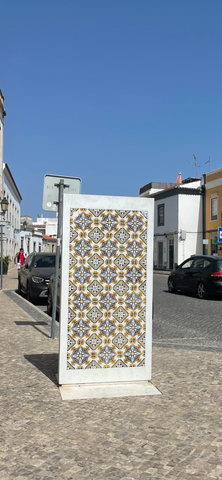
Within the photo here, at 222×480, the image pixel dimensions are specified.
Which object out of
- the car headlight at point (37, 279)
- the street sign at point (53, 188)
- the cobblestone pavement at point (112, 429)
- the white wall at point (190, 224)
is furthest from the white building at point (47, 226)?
the cobblestone pavement at point (112, 429)

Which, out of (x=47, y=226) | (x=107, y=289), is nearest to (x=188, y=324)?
(x=107, y=289)

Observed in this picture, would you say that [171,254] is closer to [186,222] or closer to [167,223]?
[167,223]

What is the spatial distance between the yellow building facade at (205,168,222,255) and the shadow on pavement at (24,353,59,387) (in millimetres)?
30804

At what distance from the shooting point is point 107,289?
477cm

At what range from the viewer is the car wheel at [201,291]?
15.1 m

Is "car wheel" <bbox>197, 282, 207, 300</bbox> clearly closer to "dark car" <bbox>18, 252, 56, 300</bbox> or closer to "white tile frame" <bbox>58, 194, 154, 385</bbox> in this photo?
"dark car" <bbox>18, 252, 56, 300</bbox>

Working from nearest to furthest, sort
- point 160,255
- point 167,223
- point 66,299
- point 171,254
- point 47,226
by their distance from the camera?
point 66,299
point 171,254
point 167,223
point 160,255
point 47,226

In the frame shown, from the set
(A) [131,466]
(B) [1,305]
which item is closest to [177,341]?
(A) [131,466]

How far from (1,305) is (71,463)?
31.2 feet

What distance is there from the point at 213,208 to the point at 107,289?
34.6m

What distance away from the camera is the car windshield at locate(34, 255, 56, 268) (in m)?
14.4

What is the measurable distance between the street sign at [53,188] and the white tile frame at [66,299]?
2988 mm

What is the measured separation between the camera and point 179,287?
16.6 meters

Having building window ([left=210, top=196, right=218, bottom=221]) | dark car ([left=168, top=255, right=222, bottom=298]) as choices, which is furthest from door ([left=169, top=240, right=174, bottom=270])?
dark car ([left=168, top=255, right=222, bottom=298])
